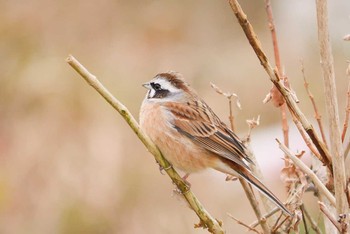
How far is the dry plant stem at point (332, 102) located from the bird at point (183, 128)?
126 centimetres

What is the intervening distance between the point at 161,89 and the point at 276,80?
1542mm

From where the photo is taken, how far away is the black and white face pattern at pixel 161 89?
10.8 feet

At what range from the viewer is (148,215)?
16.5 ft

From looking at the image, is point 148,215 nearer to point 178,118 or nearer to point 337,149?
point 178,118

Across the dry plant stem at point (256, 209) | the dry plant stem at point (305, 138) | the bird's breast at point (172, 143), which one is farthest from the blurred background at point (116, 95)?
the dry plant stem at point (305, 138)

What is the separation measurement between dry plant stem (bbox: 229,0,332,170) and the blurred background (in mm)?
1810

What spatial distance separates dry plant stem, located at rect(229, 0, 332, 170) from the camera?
5.69ft

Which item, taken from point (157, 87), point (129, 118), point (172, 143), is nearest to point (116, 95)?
point (157, 87)

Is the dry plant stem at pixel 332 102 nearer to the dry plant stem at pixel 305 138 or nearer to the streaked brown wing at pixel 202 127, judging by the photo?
the dry plant stem at pixel 305 138

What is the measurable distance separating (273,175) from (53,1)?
2.49m

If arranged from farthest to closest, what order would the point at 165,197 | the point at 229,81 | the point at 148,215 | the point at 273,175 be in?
the point at 229,81
the point at 273,175
the point at 165,197
the point at 148,215

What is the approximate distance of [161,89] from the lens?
3307 mm

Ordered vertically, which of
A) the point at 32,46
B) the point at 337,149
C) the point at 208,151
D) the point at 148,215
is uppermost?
the point at 32,46

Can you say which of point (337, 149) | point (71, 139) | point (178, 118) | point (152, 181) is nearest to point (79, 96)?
point (71, 139)
